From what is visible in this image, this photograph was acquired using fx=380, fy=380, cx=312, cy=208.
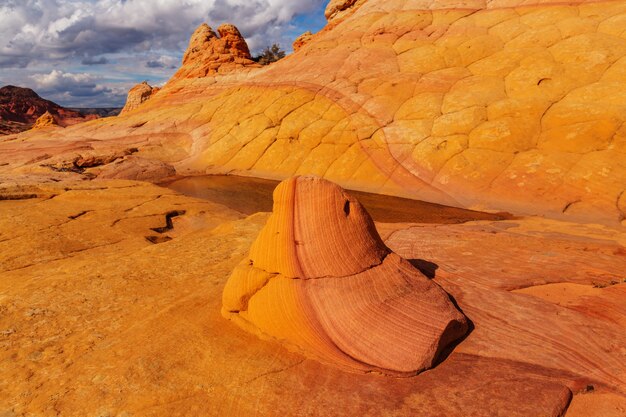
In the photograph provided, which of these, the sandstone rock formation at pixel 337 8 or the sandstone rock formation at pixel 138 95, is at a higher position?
the sandstone rock formation at pixel 337 8

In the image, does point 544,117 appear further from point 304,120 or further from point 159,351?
point 159,351

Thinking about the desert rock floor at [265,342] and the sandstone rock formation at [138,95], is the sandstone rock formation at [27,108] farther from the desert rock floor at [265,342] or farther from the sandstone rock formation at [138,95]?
the desert rock floor at [265,342]

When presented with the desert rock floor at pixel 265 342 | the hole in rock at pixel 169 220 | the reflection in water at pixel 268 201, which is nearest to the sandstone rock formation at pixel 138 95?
the reflection in water at pixel 268 201

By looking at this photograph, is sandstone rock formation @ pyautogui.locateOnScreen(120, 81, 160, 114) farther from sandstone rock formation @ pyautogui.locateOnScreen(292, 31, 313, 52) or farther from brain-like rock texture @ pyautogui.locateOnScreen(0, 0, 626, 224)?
brain-like rock texture @ pyautogui.locateOnScreen(0, 0, 626, 224)

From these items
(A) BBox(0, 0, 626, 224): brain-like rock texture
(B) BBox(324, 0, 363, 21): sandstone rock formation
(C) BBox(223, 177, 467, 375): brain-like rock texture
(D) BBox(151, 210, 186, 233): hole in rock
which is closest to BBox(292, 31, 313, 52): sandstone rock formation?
(B) BBox(324, 0, 363, 21): sandstone rock formation

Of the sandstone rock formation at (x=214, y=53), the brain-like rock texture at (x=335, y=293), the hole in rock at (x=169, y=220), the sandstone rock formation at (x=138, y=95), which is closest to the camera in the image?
the brain-like rock texture at (x=335, y=293)

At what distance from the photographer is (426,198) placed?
10.5 m

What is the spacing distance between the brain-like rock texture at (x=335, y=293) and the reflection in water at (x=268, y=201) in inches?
219

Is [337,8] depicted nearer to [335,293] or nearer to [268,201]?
[268,201]

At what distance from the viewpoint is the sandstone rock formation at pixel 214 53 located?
24031 mm

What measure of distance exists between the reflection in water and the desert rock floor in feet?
9.57

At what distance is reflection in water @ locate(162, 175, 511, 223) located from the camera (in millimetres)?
9117

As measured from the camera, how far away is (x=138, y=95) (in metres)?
34.0

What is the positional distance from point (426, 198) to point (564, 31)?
300 inches
